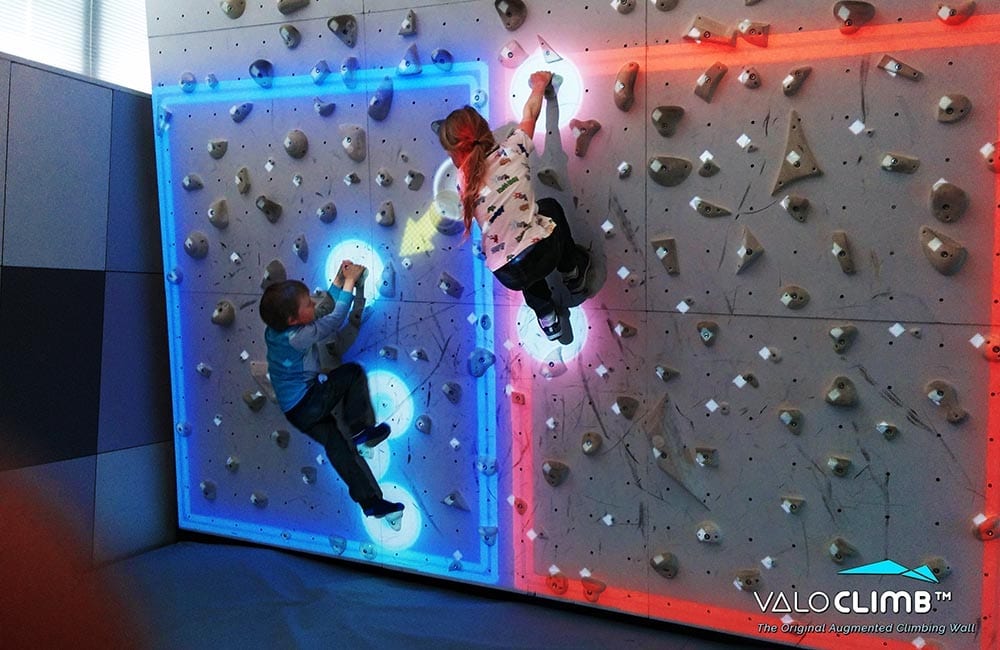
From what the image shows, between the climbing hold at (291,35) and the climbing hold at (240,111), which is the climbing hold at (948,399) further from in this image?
the climbing hold at (240,111)

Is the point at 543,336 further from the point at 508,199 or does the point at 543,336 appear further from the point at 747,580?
the point at 747,580

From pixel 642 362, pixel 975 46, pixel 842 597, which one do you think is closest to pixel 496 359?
pixel 642 362

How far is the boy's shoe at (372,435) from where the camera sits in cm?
356

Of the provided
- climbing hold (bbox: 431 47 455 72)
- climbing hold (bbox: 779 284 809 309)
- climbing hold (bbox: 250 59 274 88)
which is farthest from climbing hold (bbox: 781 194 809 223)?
climbing hold (bbox: 250 59 274 88)

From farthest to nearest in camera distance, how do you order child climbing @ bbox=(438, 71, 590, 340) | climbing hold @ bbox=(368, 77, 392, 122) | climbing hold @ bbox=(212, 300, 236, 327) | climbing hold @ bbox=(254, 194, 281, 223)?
climbing hold @ bbox=(212, 300, 236, 327), climbing hold @ bbox=(254, 194, 281, 223), climbing hold @ bbox=(368, 77, 392, 122), child climbing @ bbox=(438, 71, 590, 340)

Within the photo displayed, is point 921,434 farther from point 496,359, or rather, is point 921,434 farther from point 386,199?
point 386,199

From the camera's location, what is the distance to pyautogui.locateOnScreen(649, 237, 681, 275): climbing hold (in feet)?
9.57

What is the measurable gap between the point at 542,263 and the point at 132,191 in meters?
2.41

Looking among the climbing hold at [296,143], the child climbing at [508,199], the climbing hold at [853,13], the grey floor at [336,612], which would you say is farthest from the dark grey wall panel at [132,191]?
the climbing hold at [853,13]

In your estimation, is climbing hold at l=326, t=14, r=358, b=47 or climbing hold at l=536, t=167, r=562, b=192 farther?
climbing hold at l=326, t=14, r=358, b=47

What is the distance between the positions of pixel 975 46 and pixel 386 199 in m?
2.27

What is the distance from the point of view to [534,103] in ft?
9.59

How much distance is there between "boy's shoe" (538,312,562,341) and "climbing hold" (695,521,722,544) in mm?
940

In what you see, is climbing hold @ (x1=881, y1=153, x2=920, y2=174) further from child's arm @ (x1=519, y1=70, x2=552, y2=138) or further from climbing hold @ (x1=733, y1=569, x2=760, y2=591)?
climbing hold @ (x1=733, y1=569, x2=760, y2=591)
